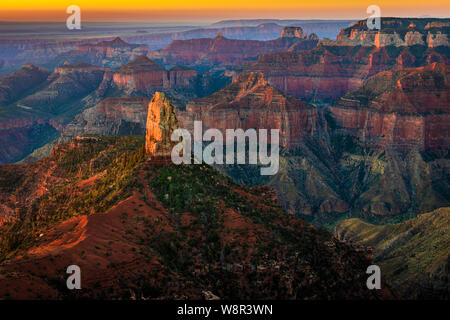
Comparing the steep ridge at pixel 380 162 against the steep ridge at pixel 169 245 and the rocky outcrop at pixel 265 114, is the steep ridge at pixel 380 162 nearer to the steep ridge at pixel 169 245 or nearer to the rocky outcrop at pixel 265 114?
the rocky outcrop at pixel 265 114

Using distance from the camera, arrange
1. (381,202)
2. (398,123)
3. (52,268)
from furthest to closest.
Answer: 1. (398,123)
2. (381,202)
3. (52,268)

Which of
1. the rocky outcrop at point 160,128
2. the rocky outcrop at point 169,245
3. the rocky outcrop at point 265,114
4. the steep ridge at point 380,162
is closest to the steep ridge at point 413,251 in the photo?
the steep ridge at point 380,162

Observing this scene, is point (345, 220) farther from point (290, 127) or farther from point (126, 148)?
point (126, 148)

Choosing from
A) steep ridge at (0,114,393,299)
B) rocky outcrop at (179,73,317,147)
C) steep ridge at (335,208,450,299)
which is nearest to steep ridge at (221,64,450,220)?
rocky outcrop at (179,73,317,147)

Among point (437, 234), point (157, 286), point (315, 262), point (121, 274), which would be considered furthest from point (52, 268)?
point (437, 234)

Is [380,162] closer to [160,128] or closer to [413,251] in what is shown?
[413,251]

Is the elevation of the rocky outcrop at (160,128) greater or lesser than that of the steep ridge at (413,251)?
greater
